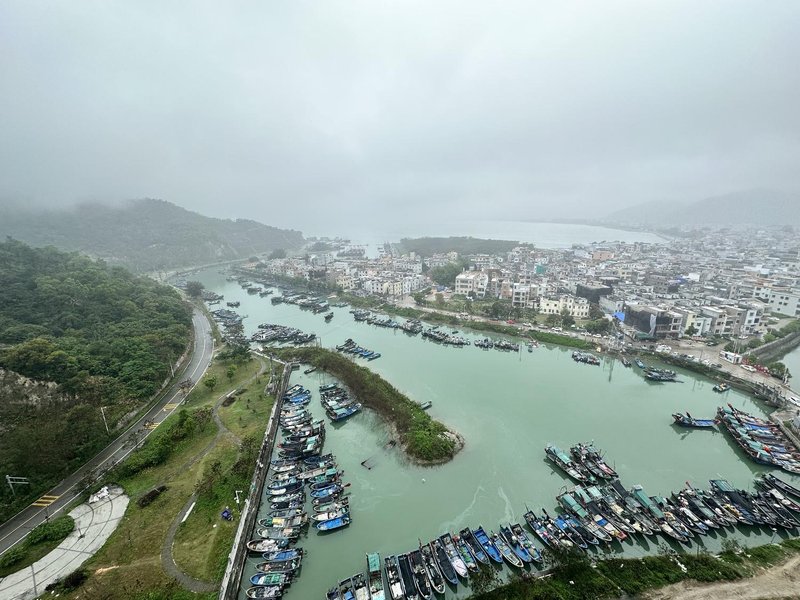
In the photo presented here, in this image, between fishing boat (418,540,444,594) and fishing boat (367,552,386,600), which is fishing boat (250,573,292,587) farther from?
fishing boat (418,540,444,594)

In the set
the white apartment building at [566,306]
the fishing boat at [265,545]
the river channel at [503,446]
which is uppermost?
the white apartment building at [566,306]

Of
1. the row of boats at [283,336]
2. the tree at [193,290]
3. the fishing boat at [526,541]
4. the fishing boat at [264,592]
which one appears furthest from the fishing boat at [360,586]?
the tree at [193,290]

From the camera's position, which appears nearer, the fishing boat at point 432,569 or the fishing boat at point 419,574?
the fishing boat at point 419,574

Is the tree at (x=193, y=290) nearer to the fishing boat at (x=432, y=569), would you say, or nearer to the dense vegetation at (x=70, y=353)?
the dense vegetation at (x=70, y=353)

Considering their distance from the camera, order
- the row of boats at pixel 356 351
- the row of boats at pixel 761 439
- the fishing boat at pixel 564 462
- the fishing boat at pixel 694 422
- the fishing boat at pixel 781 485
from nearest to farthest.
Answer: the fishing boat at pixel 781 485
the fishing boat at pixel 564 462
the row of boats at pixel 761 439
the fishing boat at pixel 694 422
the row of boats at pixel 356 351

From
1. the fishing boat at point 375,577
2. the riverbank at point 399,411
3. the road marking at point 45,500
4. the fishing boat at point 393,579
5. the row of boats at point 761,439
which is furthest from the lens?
the riverbank at point 399,411

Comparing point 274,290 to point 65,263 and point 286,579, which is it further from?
point 286,579

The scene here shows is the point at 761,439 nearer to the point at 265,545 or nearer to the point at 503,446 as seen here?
the point at 503,446

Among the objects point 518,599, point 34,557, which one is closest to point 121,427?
point 34,557
